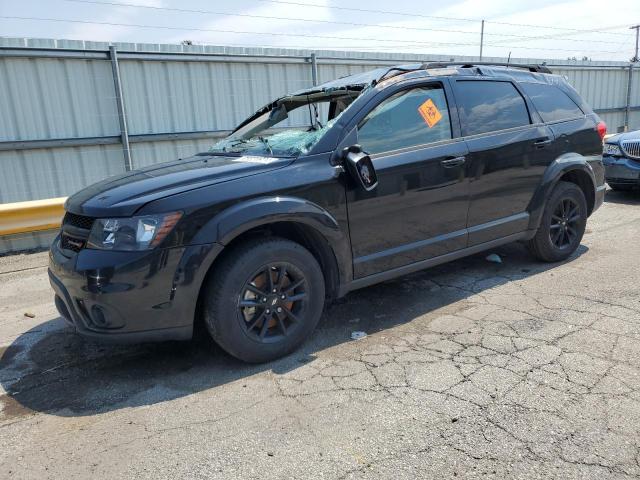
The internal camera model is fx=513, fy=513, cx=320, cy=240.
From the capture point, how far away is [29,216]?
6.50 meters

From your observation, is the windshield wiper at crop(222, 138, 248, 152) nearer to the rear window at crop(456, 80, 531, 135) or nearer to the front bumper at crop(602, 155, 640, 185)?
the rear window at crop(456, 80, 531, 135)

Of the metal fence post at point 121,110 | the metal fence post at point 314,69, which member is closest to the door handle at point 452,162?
the metal fence post at point 121,110

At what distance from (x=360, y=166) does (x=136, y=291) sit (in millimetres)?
1651

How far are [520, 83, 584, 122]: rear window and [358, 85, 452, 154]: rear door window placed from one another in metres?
1.28

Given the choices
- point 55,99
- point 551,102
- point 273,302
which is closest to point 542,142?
point 551,102

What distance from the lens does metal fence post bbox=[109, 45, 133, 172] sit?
25.8 ft

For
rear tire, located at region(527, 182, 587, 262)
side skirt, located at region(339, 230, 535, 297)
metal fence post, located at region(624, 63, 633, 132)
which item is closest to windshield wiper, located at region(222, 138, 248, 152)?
side skirt, located at region(339, 230, 535, 297)

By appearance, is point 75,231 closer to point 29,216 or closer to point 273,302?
point 273,302

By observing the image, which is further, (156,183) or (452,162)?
(452,162)

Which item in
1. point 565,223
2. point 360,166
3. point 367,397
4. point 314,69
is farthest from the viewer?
point 314,69

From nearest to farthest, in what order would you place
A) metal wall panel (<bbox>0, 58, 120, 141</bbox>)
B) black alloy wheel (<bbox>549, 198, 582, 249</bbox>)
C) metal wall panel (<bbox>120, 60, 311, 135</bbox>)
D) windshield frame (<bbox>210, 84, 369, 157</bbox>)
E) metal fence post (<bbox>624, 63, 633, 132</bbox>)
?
windshield frame (<bbox>210, 84, 369, 157</bbox>)
black alloy wheel (<bbox>549, 198, 582, 249</bbox>)
metal wall panel (<bbox>0, 58, 120, 141</bbox>)
metal wall panel (<bbox>120, 60, 311, 135</bbox>)
metal fence post (<bbox>624, 63, 633, 132</bbox>)

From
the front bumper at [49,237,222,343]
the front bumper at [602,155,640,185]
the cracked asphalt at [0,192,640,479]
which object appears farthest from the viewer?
the front bumper at [602,155,640,185]

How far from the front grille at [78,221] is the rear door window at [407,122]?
187cm

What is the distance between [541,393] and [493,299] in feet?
5.06
